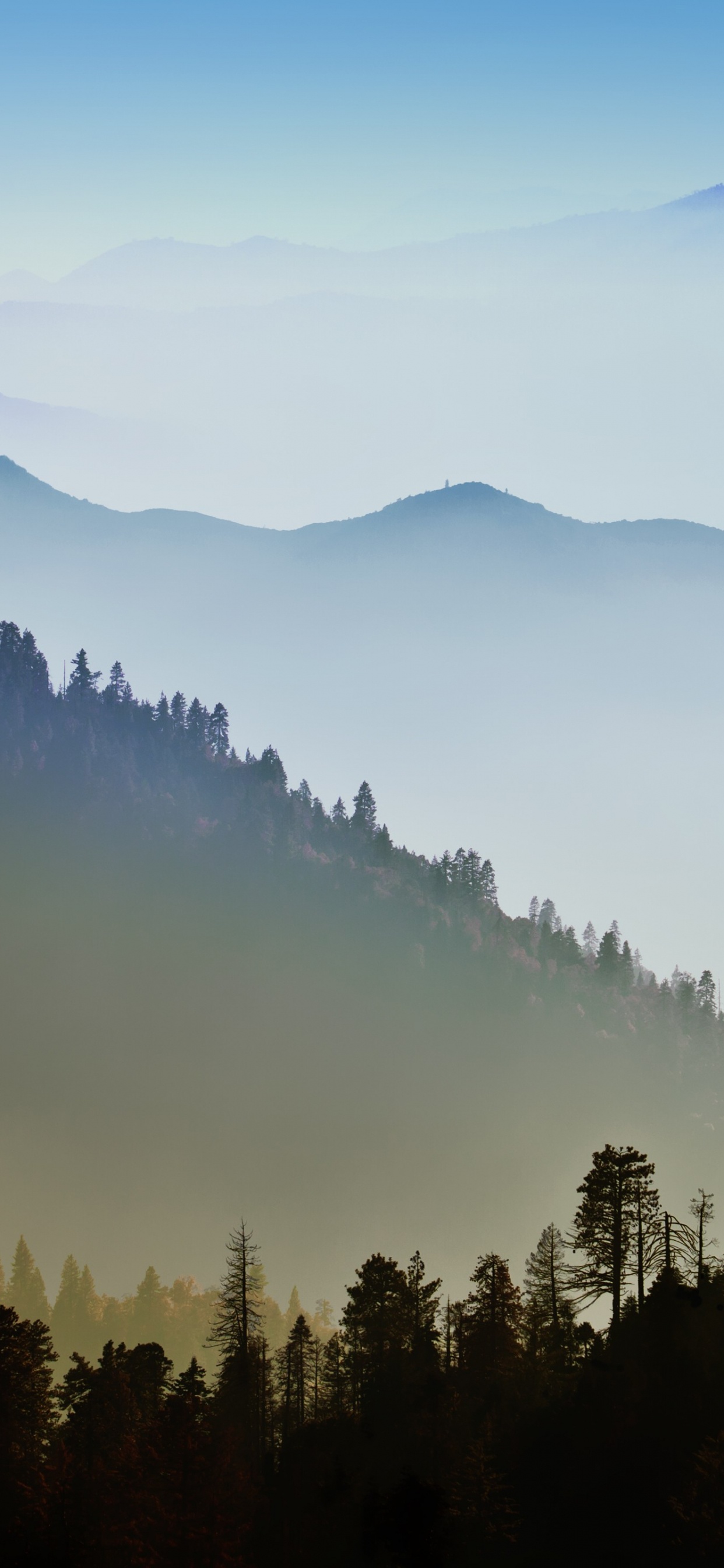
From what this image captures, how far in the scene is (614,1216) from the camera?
51250 millimetres

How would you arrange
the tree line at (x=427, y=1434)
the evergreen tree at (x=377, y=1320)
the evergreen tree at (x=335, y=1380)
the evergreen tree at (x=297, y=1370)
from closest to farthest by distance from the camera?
the tree line at (x=427, y=1434) → the evergreen tree at (x=377, y=1320) → the evergreen tree at (x=335, y=1380) → the evergreen tree at (x=297, y=1370)

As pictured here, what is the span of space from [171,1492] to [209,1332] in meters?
107

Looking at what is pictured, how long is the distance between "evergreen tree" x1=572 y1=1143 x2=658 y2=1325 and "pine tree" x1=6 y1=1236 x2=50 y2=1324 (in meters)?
116

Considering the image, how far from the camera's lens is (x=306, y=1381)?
64500mm

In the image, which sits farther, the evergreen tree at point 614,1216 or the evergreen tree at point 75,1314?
the evergreen tree at point 75,1314

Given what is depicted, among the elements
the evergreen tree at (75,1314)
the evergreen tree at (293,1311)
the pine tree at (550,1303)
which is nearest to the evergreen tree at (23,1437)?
the pine tree at (550,1303)

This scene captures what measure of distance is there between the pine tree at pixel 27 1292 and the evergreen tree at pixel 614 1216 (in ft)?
380

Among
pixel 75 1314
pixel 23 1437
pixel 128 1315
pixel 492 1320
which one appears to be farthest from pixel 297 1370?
pixel 75 1314

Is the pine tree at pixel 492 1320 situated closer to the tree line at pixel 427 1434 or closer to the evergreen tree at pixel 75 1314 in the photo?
the tree line at pixel 427 1434

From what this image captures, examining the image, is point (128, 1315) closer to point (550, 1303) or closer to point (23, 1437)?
point (550, 1303)

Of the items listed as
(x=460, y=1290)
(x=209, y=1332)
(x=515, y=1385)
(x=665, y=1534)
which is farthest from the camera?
(x=460, y=1290)

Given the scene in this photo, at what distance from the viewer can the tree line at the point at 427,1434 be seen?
130 ft

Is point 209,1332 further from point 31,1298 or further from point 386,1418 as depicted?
point 386,1418

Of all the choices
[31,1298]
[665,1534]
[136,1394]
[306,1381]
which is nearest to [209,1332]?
[31,1298]
